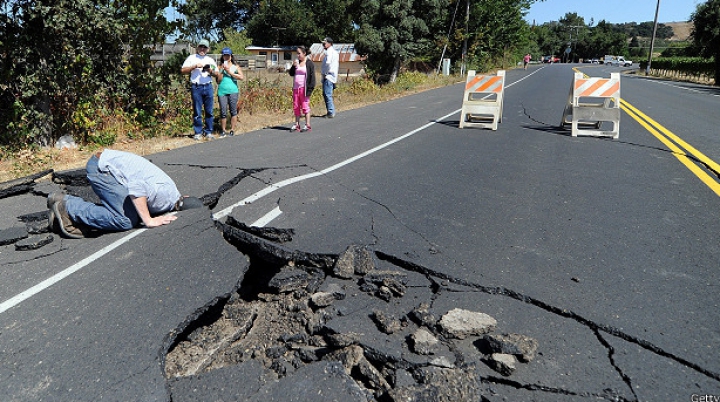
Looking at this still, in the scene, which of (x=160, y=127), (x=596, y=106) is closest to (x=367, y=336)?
(x=160, y=127)

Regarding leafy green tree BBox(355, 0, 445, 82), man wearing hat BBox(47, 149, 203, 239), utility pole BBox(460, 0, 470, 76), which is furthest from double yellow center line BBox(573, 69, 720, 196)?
utility pole BBox(460, 0, 470, 76)

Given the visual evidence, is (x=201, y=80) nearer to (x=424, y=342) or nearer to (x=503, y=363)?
(x=424, y=342)

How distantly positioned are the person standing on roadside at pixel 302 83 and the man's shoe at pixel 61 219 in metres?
6.50

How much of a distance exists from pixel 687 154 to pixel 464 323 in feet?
24.2

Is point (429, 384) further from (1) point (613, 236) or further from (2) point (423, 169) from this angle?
(2) point (423, 169)

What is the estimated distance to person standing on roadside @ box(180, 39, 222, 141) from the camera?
934cm

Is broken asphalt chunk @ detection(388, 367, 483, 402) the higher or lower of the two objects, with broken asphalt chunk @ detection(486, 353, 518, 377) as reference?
lower

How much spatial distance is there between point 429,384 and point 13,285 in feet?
10.5

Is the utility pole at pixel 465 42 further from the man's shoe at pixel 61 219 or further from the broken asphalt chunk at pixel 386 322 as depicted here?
the broken asphalt chunk at pixel 386 322

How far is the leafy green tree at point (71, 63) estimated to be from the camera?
826 cm

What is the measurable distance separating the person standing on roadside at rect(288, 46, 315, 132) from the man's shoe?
6501mm

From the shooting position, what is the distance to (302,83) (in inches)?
428

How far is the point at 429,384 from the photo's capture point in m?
2.55

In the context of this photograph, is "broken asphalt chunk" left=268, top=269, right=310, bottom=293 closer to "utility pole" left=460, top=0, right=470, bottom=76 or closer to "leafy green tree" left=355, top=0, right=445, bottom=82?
"leafy green tree" left=355, top=0, right=445, bottom=82
